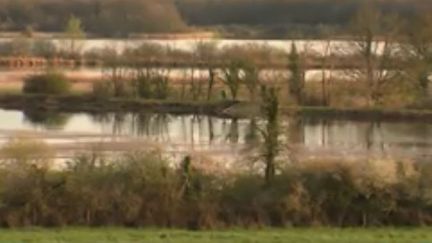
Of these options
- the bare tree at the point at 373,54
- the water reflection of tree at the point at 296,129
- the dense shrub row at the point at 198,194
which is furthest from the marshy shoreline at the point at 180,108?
the dense shrub row at the point at 198,194

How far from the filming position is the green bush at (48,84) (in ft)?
128

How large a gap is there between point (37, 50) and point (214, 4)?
1025 inches

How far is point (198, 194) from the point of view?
16.3 m

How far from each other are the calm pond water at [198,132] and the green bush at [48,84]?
330 centimetres

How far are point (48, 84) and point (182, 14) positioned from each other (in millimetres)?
32897

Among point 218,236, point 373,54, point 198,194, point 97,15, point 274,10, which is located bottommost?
point 218,236

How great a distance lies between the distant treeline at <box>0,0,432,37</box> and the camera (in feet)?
211

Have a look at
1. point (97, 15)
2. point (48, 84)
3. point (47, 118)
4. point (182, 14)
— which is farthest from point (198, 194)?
point (182, 14)

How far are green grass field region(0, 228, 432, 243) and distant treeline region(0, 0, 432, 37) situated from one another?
45.7 m

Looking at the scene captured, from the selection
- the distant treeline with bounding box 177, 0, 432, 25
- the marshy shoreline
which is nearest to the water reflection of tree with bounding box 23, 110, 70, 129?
the marshy shoreline

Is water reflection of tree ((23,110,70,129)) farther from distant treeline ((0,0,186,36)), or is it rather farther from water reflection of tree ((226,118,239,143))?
distant treeline ((0,0,186,36))

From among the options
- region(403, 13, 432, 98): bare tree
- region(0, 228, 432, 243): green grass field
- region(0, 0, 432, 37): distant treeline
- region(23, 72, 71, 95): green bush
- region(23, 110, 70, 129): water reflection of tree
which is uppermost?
region(0, 0, 432, 37): distant treeline

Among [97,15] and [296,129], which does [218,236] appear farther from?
[97,15]

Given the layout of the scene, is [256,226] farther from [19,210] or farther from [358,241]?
[19,210]
